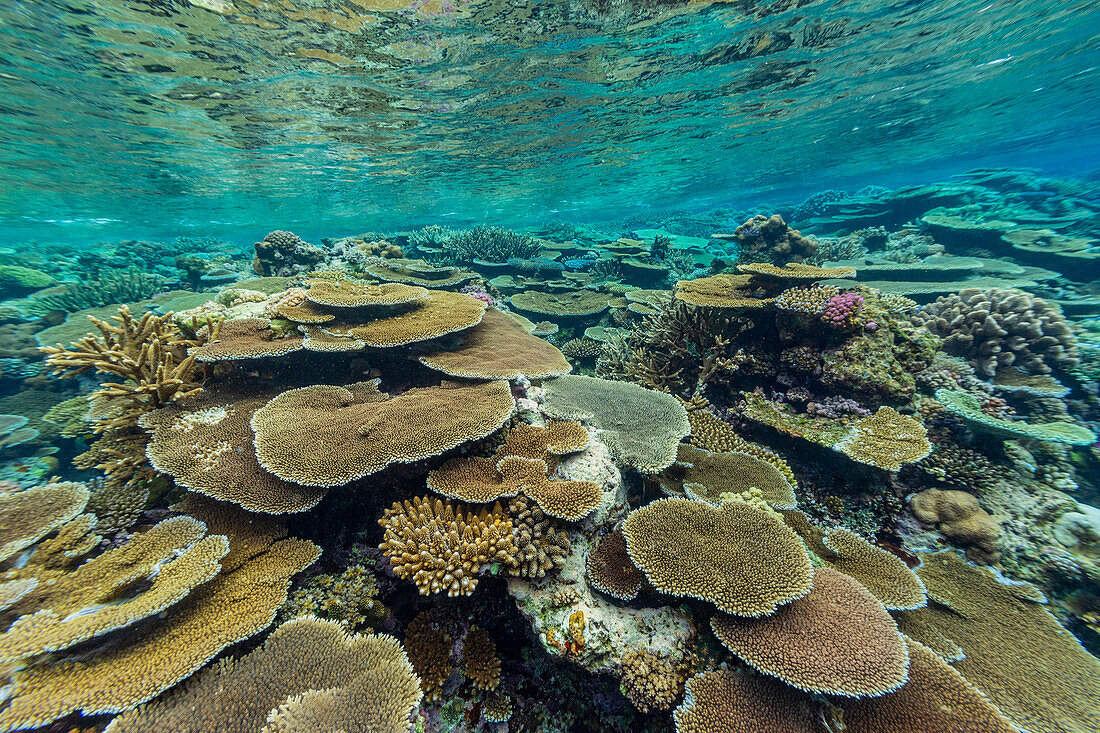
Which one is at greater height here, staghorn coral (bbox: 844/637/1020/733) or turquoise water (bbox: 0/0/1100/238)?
turquoise water (bbox: 0/0/1100/238)

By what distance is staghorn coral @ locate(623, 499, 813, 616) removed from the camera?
2.62 meters

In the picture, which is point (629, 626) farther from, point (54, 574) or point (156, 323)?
point (156, 323)

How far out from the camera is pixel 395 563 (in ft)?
9.18

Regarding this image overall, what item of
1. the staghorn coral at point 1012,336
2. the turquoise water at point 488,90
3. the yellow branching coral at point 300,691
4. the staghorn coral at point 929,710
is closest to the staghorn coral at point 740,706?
the staghorn coral at point 929,710

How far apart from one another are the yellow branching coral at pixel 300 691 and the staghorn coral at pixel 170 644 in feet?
0.44

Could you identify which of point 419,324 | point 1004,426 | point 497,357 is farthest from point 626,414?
point 1004,426

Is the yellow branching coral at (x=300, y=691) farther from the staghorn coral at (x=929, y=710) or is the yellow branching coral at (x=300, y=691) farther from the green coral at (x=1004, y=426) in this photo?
the green coral at (x=1004, y=426)

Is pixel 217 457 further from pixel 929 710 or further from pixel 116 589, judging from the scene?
pixel 929 710

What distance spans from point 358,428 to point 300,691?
77.2 inches

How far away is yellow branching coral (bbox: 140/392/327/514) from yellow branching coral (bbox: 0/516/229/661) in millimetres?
332

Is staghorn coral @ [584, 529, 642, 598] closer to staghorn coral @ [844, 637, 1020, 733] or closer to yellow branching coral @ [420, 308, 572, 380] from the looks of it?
staghorn coral @ [844, 637, 1020, 733]

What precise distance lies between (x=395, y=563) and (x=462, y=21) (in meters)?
14.2

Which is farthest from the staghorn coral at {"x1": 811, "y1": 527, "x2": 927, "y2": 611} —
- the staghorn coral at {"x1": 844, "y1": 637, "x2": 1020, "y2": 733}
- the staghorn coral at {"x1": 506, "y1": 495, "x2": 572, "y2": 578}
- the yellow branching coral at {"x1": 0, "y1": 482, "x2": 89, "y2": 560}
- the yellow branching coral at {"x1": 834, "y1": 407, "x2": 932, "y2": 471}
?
the yellow branching coral at {"x1": 0, "y1": 482, "x2": 89, "y2": 560}

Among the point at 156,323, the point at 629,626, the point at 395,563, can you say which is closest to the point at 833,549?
the point at 629,626
